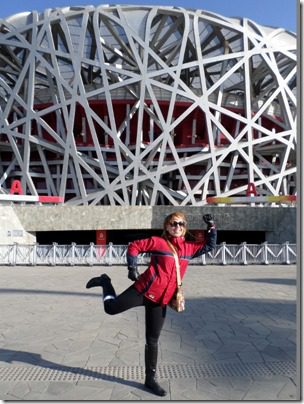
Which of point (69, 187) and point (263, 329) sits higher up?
point (69, 187)

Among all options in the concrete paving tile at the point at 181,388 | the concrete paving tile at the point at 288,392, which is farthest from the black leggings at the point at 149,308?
the concrete paving tile at the point at 288,392

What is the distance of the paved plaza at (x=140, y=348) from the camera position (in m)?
3.68

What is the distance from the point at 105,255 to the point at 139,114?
56.0 ft

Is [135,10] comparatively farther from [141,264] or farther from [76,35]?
[141,264]

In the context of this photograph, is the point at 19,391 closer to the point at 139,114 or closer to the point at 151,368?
the point at 151,368

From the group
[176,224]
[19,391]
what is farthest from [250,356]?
[19,391]

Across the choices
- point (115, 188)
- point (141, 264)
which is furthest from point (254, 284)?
point (115, 188)

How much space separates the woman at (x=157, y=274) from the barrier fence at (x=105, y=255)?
1260cm

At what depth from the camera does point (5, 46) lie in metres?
33.6

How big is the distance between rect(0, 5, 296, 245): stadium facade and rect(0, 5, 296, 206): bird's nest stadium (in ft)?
0.33

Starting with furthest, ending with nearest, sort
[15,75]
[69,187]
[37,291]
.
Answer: [15,75] → [69,187] → [37,291]

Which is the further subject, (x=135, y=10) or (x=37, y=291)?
(x=135, y=10)

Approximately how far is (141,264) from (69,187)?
2018 centimetres

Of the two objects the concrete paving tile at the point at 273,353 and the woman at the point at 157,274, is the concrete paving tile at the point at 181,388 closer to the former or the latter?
the woman at the point at 157,274
